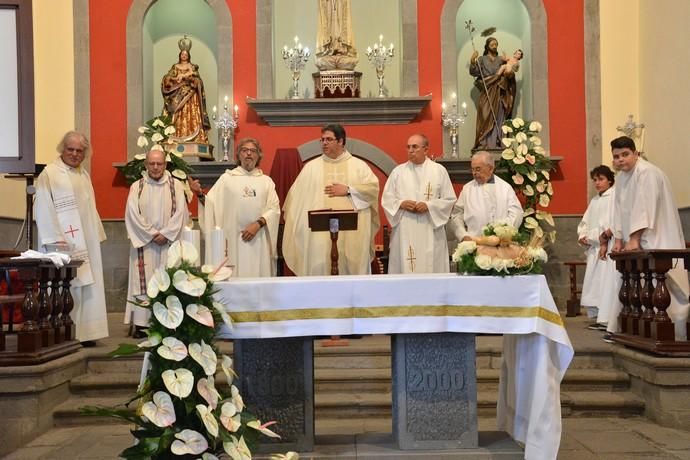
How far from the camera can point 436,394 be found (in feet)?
14.0

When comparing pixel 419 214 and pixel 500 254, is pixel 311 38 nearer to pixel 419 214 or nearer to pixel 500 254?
pixel 419 214

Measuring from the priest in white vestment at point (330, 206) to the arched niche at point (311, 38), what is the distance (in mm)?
3464

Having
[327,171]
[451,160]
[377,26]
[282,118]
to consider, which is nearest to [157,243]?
[327,171]

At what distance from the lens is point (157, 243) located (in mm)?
7199

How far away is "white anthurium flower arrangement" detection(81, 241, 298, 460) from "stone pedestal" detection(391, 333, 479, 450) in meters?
0.91

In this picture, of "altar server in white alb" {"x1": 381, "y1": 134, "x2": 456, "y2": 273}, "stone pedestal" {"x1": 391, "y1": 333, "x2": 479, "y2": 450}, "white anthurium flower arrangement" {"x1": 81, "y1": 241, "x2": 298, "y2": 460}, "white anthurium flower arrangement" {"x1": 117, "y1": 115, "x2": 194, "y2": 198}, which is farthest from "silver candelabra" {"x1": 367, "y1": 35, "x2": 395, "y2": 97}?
"white anthurium flower arrangement" {"x1": 81, "y1": 241, "x2": 298, "y2": 460}

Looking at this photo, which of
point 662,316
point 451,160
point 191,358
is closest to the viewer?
point 191,358

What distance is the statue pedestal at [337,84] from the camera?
10.3m

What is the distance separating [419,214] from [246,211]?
157 cm

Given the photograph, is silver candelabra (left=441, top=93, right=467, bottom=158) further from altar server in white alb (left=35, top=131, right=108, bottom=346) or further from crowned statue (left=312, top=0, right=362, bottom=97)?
altar server in white alb (left=35, top=131, right=108, bottom=346)

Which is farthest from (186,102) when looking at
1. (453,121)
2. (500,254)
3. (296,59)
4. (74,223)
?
(500,254)

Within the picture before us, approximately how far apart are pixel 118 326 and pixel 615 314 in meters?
5.02

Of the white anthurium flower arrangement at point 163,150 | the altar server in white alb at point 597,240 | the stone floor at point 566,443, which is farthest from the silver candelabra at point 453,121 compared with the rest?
the stone floor at point 566,443

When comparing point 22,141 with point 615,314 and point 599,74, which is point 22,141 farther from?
point 599,74
